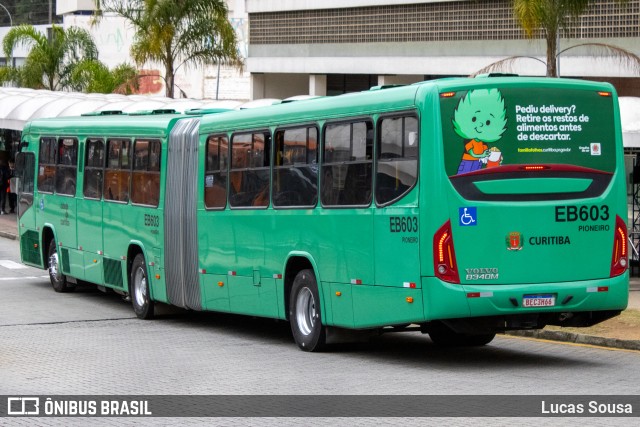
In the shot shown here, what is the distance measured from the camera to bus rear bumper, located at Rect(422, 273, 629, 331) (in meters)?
12.9

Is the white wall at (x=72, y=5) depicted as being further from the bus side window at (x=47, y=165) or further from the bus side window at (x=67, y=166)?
the bus side window at (x=67, y=166)

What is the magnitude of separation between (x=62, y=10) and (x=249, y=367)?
92.5 metres

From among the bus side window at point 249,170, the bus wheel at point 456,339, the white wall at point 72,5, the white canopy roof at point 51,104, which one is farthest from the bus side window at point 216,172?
the white wall at point 72,5

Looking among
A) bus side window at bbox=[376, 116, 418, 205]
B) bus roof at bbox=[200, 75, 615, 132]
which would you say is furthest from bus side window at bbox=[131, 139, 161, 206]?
bus side window at bbox=[376, 116, 418, 205]

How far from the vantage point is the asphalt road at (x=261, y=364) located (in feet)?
39.4

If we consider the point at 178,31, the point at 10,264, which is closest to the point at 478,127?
the point at 10,264

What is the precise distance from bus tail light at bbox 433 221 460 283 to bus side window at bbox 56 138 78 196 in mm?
11334

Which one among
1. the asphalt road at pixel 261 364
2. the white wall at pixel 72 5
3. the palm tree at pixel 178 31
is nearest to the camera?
the asphalt road at pixel 261 364

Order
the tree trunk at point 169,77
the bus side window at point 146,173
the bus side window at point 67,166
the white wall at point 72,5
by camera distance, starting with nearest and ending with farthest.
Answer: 1. the bus side window at point 146,173
2. the bus side window at point 67,166
3. the tree trunk at point 169,77
4. the white wall at point 72,5

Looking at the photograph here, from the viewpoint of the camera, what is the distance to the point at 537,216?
A: 1321 cm

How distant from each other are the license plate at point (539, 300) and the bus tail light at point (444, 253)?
792 millimetres

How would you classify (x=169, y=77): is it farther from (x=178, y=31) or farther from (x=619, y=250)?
(x=619, y=250)

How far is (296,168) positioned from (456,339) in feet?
9.10

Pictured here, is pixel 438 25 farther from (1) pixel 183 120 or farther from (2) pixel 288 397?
(2) pixel 288 397
